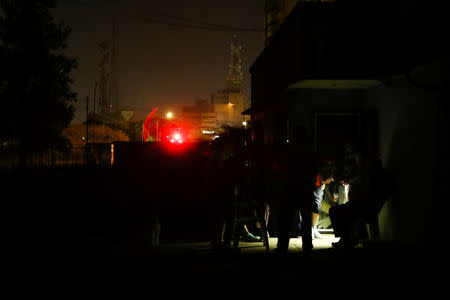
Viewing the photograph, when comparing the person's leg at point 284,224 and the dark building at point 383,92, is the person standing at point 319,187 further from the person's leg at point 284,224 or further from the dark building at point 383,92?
the person's leg at point 284,224

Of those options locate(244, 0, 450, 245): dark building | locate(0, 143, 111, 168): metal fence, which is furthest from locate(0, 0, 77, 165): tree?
locate(244, 0, 450, 245): dark building

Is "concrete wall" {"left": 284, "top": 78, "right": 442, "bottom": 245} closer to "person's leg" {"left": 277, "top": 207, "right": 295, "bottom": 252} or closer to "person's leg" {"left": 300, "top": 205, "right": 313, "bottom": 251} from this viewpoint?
"person's leg" {"left": 300, "top": 205, "right": 313, "bottom": 251}

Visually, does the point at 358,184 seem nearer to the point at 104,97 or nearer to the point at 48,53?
the point at 48,53

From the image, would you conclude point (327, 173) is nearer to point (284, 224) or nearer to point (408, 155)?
point (408, 155)

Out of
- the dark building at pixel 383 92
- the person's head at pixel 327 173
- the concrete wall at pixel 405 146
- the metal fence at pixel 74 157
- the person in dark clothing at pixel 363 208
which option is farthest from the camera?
the metal fence at pixel 74 157

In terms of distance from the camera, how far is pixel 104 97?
173 feet

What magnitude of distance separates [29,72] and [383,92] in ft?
65.1

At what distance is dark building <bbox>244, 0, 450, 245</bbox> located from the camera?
21.1ft

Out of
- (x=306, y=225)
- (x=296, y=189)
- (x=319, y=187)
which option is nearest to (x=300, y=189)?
(x=296, y=189)

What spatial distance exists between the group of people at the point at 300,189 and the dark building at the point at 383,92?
606 mm

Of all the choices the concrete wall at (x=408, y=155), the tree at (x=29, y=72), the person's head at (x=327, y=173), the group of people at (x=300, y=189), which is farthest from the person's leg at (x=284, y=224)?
the tree at (x=29, y=72)

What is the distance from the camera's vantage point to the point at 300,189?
627 cm

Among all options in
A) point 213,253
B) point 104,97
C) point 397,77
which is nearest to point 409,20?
point 397,77

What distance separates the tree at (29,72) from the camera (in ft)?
71.0
